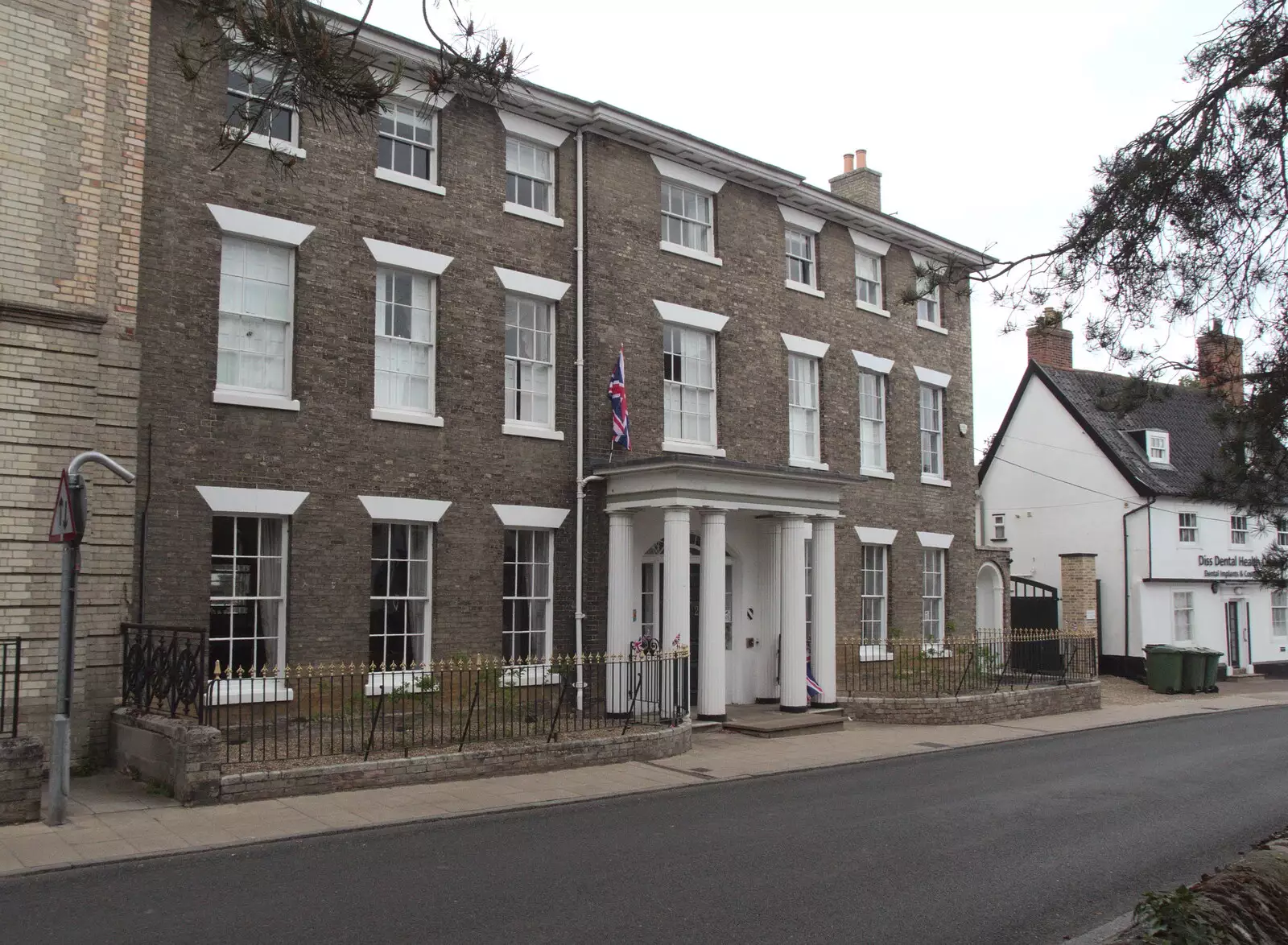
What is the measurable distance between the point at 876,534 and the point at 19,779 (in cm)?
1704

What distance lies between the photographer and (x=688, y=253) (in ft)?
66.6

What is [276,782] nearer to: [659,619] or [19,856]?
[19,856]

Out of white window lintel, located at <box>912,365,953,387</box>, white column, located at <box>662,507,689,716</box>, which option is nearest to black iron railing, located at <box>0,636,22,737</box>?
white column, located at <box>662,507,689,716</box>

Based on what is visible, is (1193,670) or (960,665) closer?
(960,665)

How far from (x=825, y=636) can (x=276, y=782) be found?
10.8m

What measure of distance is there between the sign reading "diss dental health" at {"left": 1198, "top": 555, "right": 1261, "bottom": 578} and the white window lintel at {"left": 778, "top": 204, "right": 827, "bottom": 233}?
17.4m

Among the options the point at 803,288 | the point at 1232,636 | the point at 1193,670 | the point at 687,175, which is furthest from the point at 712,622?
the point at 1232,636

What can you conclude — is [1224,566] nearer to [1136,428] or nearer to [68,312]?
[1136,428]

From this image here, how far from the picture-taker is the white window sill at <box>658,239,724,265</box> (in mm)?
19969

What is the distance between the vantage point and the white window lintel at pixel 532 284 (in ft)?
57.7

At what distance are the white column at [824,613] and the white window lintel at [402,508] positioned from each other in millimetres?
6954

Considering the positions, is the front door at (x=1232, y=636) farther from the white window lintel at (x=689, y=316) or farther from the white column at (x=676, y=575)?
the white column at (x=676, y=575)

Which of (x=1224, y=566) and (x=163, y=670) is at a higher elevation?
(x=1224, y=566)

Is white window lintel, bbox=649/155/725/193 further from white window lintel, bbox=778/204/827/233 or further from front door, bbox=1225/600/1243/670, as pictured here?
front door, bbox=1225/600/1243/670
